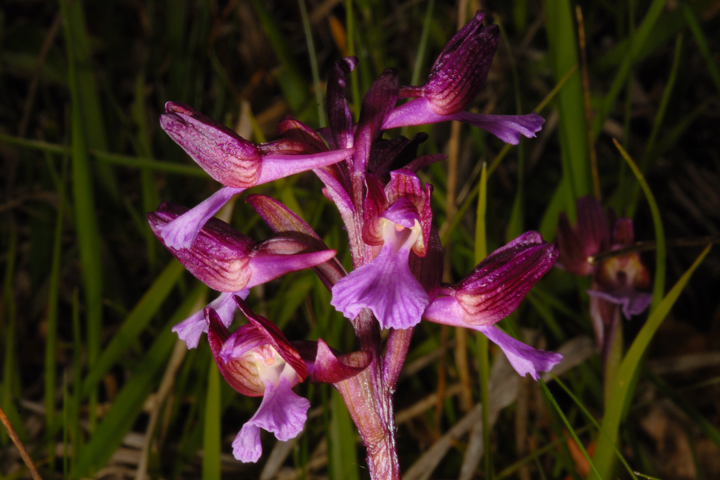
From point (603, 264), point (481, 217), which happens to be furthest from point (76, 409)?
point (603, 264)

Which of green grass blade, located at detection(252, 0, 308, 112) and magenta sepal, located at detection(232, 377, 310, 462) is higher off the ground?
green grass blade, located at detection(252, 0, 308, 112)

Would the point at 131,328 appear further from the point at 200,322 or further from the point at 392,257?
the point at 392,257

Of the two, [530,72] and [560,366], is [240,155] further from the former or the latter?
[530,72]

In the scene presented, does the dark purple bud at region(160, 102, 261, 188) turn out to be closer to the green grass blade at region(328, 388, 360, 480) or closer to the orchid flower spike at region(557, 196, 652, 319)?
the green grass blade at region(328, 388, 360, 480)

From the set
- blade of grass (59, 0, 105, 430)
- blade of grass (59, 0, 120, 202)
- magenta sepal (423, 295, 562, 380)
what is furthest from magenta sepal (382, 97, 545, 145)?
blade of grass (59, 0, 120, 202)

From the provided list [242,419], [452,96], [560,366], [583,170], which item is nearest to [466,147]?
[583,170]

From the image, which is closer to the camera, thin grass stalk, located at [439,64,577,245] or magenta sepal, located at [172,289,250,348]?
magenta sepal, located at [172,289,250,348]

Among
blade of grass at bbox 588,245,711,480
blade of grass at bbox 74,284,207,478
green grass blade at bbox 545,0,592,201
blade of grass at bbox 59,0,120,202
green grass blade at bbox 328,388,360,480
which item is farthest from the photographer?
blade of grass at bbox 59,0,120,202
